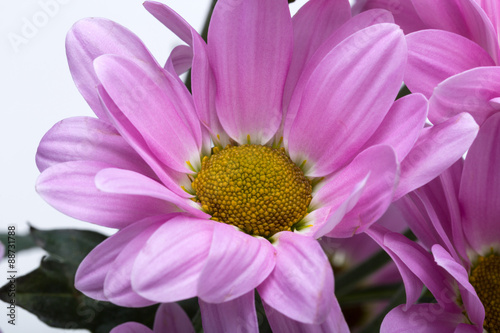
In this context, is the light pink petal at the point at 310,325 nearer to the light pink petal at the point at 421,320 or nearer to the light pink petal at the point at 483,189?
the light pink petal at the point at 421,320

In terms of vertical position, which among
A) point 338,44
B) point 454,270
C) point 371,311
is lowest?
point 371,311

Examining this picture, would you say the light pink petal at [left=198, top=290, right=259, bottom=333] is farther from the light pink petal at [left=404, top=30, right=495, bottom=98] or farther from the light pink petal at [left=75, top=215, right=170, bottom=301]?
the light pink petal at [left=404, top=30, right=495, bottom=98]

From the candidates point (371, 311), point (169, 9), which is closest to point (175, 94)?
point (169, 9)

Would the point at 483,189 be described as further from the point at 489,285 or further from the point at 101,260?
the point at 101,260

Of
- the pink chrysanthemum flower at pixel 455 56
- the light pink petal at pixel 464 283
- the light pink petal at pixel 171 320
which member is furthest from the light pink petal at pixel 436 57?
the light pink petal at pixel 171 320

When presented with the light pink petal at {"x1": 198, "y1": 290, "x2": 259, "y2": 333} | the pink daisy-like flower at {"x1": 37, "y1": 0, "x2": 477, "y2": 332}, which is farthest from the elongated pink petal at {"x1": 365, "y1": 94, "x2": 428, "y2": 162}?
the light pink petal at {"x1": 198, "y1": 290, "x2": 259, "y2": 333}

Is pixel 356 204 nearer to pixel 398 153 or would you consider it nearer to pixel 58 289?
pixel 398 153
